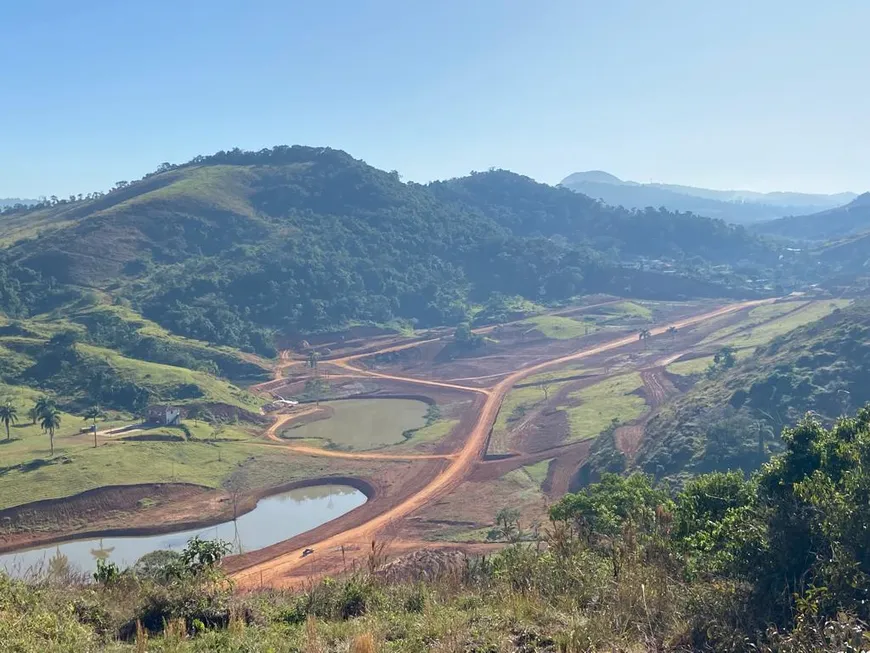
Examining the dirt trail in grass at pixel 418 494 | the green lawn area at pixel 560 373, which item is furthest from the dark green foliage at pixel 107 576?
the green lawn area at pixel 560 373

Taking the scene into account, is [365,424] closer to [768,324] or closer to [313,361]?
[313,361]

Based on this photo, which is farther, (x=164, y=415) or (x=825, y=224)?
(x=825, y=224)

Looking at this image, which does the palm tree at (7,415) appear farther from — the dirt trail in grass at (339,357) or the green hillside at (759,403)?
the green hillside at (759,403)

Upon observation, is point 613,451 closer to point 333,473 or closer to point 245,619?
point 333,473

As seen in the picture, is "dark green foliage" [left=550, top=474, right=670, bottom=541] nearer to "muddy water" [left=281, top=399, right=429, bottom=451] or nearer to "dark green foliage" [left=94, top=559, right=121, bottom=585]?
"dark green foliage" [left=94, top=559, right=121, bottom=585]

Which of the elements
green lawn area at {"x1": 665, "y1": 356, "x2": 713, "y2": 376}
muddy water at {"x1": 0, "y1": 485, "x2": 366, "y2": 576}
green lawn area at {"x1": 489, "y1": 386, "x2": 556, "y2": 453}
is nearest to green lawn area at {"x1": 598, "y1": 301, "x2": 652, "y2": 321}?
green lawn area at {"x1": 665, "y1": 356, "x2": 713, "y2": 376}

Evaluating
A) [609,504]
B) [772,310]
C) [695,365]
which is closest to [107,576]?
[609,504]
